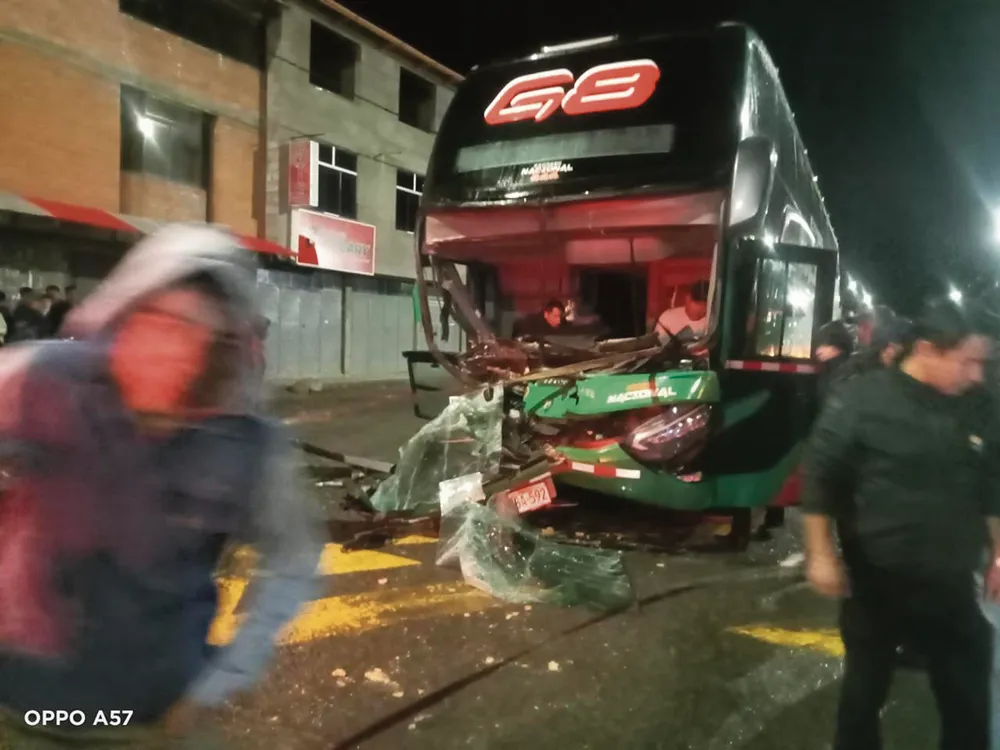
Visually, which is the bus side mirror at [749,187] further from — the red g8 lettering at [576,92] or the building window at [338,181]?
the building window at [338,181]

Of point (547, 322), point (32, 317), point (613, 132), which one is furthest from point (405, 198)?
point (613, 132)

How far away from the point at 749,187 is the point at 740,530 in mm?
2586

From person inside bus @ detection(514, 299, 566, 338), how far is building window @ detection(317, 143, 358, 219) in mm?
13620

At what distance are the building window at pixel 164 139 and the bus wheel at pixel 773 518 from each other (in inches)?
579

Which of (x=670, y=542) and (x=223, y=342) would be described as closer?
(x=223, y=342)

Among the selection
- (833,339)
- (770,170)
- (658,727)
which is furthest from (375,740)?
(833,339)

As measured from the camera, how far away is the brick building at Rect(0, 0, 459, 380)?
45.8ft

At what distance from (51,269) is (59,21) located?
4.55 meters

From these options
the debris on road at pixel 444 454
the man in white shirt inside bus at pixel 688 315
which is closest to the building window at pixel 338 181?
the man in white shirt inside bus at pixel 688 315

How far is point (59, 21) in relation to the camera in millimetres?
14242

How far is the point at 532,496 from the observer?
219 inches

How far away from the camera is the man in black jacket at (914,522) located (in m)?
2.53

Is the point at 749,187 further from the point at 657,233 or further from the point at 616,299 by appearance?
the point at 616,299

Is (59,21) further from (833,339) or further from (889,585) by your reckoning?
(889,585)
